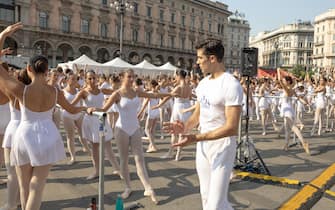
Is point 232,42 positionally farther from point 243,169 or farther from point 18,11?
point 243,169

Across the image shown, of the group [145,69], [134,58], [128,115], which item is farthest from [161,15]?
[128,115]

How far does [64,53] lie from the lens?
160 ft

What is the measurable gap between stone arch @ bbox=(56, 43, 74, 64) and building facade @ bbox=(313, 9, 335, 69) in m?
71.1

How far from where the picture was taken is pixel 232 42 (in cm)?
11756

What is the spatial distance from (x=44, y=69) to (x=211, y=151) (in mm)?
1888

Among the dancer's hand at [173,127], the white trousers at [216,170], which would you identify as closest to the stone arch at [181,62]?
the dancer's hand at [173,127]

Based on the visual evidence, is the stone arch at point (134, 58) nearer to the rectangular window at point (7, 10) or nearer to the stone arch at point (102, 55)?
the stone arch at point (102, 55)

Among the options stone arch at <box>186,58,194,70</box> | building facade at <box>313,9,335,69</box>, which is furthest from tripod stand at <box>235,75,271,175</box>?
building facade at <box>313,9,335,69</box>

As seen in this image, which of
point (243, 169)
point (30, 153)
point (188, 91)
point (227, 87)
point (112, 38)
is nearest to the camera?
point (227, 87)

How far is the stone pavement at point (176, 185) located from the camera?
15.6 feet

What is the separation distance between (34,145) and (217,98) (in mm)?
1911

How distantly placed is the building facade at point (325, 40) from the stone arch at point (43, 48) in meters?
74.7

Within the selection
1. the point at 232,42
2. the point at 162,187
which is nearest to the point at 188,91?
the point at 162,187

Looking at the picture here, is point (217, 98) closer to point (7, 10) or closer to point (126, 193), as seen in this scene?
point (126, 193)
